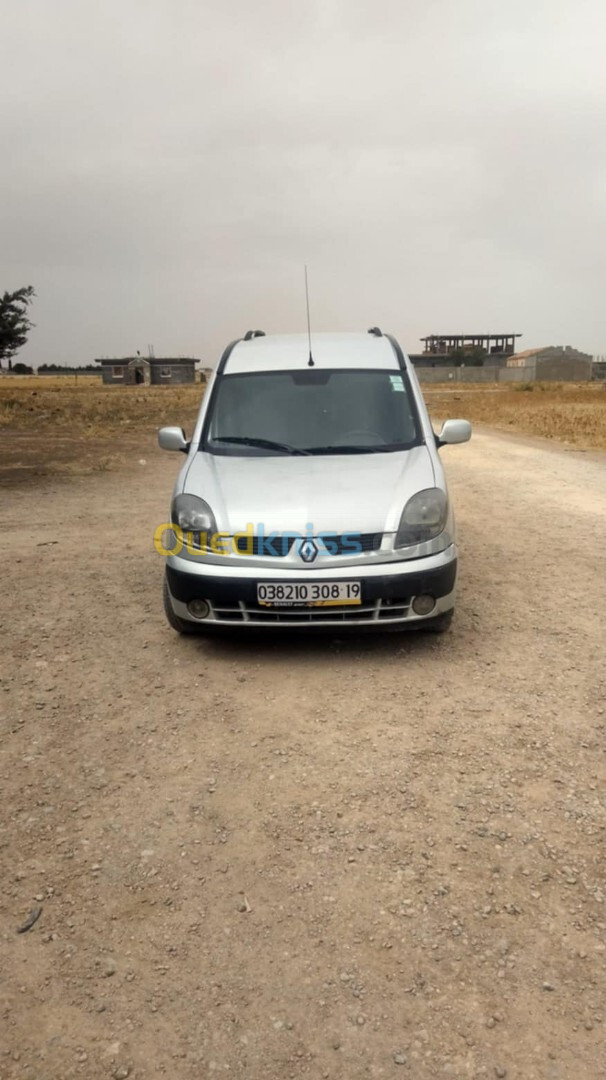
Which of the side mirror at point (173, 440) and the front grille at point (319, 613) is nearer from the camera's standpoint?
the front grille at point (319, 613)

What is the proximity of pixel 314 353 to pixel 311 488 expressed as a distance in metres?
1.73

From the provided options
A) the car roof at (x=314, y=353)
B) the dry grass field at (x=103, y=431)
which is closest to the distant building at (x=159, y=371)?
the dry grass field at (x=103, y=431)

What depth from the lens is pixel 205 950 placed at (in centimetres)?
232

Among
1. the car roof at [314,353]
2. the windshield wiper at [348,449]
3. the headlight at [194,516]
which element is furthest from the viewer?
the car roof at [314,353]

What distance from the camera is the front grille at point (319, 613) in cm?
427

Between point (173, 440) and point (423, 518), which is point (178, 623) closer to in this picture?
point (173, 440)

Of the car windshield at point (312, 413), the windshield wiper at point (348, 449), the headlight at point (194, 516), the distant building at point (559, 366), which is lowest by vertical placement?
the headlight at point (194, 516)

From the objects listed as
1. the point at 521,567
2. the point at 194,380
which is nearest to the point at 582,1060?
the point at 521,567

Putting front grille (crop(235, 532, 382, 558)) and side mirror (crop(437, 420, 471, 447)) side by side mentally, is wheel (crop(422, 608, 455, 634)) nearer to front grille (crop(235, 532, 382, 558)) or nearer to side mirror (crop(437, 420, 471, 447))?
front grille (crop(235, 532, 382, 558))

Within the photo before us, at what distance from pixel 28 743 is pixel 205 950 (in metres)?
1.65

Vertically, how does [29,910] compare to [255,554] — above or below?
below

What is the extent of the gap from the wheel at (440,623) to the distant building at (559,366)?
79788 mm

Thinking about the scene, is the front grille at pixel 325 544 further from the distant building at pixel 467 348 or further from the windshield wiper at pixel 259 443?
the distant building at pixel 467 348

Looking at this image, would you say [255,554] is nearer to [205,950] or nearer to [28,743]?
[28,743]
